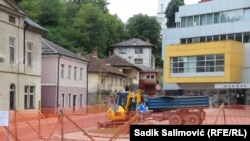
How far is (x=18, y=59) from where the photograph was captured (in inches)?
1439

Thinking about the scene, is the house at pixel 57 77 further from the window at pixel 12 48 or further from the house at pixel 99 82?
the house at pixel 99 82

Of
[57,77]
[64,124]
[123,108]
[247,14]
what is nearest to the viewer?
[64,124]

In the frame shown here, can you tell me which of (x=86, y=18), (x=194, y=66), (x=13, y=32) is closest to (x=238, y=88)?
(x=194, y=66)

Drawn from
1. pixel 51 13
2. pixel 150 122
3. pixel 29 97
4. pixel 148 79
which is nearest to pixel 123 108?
pixel 150 122

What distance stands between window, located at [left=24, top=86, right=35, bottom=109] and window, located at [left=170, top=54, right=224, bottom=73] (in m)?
23.9

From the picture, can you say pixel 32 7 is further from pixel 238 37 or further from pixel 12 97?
pixel 12 97

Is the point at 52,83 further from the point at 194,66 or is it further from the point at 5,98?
the point at 194,66

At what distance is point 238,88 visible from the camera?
5200 centimetres

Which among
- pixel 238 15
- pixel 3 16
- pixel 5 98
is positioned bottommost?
pixel 5 98

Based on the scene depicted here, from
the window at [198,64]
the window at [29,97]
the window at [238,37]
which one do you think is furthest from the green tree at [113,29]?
the window at [29,97]

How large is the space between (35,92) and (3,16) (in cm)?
870

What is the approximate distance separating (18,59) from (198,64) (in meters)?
26.5

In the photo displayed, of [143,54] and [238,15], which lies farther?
[143,54]

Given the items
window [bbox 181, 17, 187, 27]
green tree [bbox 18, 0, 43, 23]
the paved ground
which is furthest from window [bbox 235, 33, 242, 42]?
green tree [bbox 18, 0, 43, 23]
